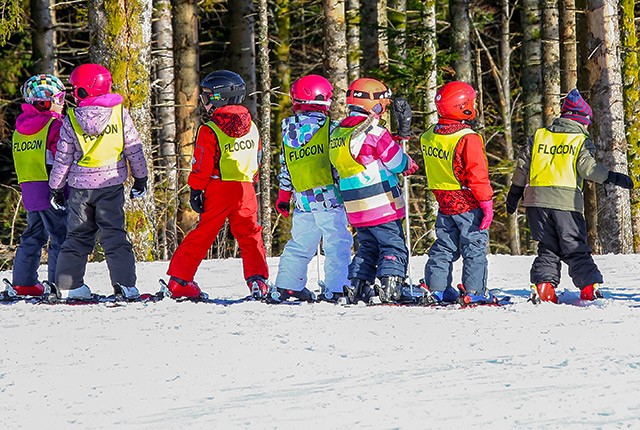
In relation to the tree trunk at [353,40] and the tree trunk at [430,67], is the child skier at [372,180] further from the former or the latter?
the tree trunk at [353,40]

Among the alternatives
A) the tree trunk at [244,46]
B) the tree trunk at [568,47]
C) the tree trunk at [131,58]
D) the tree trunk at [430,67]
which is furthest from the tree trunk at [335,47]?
the tree trunk at [244,46]

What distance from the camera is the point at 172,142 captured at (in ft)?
57.8

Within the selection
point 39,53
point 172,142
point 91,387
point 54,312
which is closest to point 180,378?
point 91,387

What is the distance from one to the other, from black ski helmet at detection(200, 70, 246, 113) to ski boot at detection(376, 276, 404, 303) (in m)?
1.81

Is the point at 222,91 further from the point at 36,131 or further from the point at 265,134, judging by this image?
the point at 265,134

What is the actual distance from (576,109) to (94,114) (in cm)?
358

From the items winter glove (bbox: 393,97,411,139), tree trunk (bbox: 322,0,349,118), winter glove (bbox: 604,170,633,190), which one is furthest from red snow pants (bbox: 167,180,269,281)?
tree trunk (bbox: 322,0,349,118)

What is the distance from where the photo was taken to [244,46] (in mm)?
20516

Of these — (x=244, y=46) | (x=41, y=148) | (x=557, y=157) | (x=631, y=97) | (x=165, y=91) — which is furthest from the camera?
(x=244, y=46)

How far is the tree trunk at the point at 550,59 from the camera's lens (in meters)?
18.5

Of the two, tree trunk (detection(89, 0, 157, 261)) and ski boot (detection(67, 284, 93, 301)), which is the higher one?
tree trunk (detection(89, 0, 157, 261))

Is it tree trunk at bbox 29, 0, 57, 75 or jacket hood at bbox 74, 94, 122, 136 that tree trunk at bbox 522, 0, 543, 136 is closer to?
tree trunk at bbox 29, 0, 57, 75

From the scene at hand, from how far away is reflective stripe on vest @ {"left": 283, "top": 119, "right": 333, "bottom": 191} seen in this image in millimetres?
8195

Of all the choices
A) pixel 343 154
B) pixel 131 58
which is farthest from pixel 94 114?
pixel 131 58
